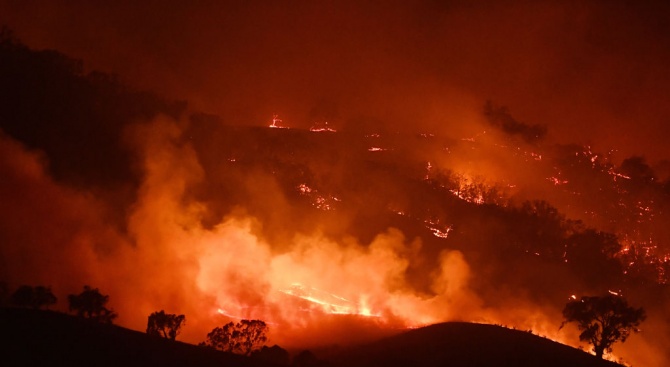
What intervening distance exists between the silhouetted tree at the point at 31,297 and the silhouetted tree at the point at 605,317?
35825 millimetres

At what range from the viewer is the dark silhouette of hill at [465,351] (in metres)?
34.9

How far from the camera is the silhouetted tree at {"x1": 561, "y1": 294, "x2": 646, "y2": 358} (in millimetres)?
45875

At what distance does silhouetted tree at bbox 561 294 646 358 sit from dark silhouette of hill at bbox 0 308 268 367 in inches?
1157

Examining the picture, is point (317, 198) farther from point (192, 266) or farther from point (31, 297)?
point (31, 297)

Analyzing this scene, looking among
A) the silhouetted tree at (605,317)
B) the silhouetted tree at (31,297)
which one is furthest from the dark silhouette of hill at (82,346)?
the silhouetted tree at (605,317)

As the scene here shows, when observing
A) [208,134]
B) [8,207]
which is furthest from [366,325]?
[208,134]

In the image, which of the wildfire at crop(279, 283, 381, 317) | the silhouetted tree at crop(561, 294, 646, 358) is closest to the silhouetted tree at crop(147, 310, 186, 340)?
the wildfire at crop(279, 283, 381, 317)

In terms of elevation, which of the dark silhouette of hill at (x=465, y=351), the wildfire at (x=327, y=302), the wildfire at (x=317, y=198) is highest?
the wildfire at (x=317, y=198)

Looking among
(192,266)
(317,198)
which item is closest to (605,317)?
(192,266)

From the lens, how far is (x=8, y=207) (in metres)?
49.4

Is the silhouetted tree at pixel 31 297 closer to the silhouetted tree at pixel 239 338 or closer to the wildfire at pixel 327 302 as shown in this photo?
the silhouetted tree at pixel 239 338

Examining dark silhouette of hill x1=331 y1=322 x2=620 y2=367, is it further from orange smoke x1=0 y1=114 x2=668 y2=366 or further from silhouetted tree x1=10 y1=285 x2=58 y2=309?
silhouetted tree x1=10 y1=285 x2=58 y2=309

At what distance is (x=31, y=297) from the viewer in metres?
37.6

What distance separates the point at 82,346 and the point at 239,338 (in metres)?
15.2
